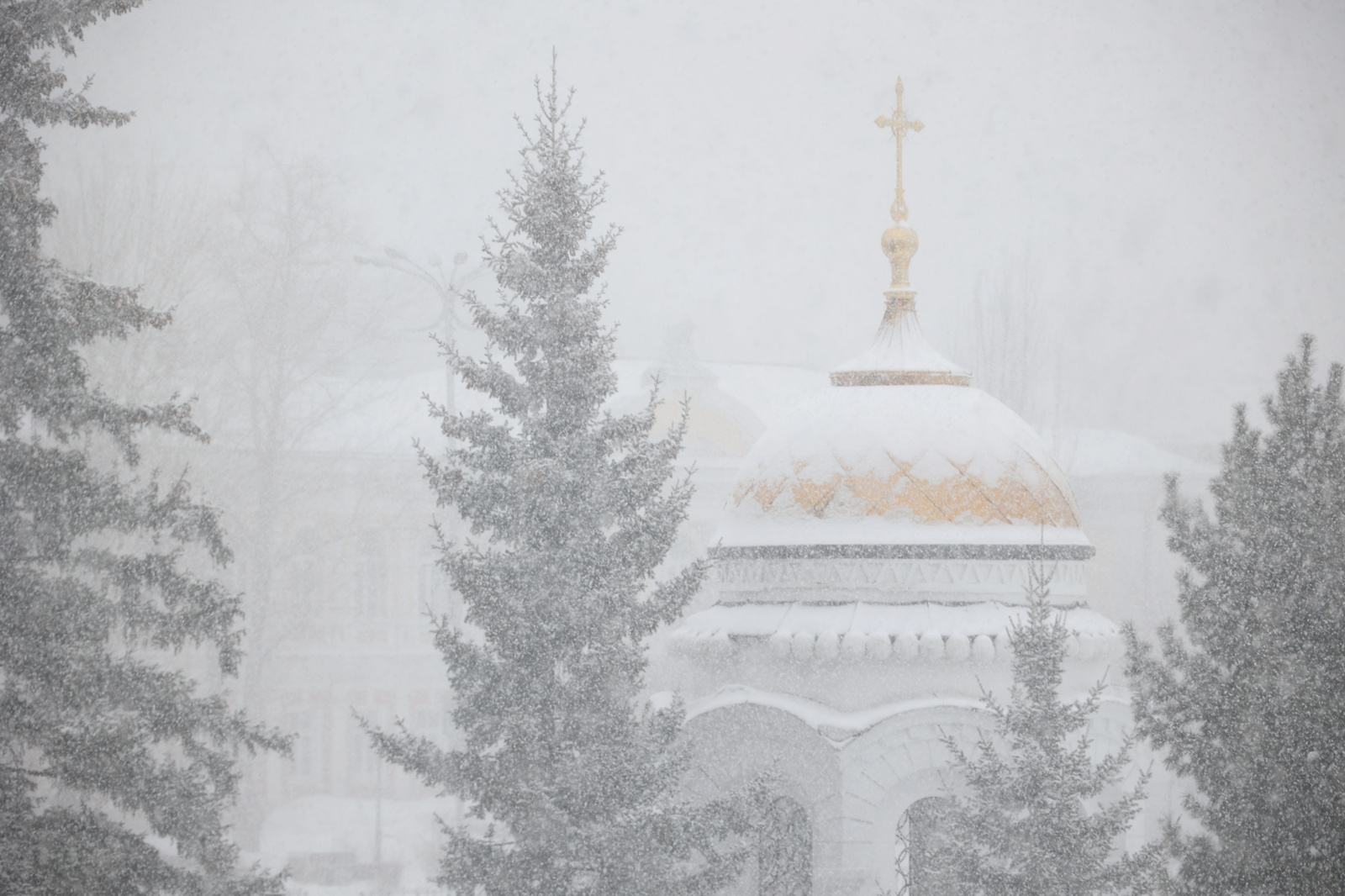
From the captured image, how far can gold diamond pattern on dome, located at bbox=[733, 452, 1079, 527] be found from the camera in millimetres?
10812

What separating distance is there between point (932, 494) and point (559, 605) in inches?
133

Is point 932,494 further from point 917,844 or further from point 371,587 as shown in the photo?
point 371,587

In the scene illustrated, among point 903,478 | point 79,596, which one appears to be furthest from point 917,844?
point 79,596

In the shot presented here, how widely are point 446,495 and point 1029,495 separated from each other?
4.78m

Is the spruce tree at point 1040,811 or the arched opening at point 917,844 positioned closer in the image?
the spruce tree at point 1040,811

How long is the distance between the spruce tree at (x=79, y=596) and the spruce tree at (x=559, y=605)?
53.3 inches

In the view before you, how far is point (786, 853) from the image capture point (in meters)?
10.2

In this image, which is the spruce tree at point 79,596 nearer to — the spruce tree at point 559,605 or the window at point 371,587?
the spruce tree at point 559,605

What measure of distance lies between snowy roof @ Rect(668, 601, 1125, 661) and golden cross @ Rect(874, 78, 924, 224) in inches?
160

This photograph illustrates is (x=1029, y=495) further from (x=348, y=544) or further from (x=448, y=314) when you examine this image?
(x=348, y=544)

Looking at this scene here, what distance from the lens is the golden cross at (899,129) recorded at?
12781 mm

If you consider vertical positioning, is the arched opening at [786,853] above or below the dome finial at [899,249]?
below

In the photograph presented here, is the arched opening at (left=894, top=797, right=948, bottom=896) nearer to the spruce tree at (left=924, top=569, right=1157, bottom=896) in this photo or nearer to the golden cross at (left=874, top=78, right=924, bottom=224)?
the spruce tree at (left=924, top=569, right=1157, bottom=896)

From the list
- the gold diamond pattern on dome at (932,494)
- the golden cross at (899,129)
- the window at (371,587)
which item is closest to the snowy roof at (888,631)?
the gold diamond pattern on dome at (932,494)
